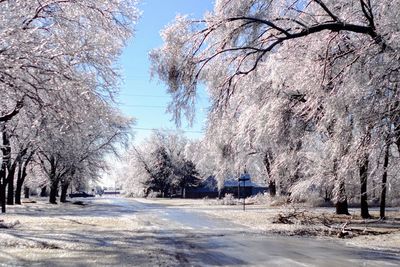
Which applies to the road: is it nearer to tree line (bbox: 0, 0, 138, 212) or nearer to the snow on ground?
the snow on ground

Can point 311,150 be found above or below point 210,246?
above

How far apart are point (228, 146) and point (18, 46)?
2634 cm

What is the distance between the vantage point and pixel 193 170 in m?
92.2

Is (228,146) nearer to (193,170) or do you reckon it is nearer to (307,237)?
(307,237)

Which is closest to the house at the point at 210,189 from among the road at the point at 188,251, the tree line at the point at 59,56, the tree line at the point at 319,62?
the road at the point at 188,251

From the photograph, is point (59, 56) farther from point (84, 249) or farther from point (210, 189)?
point (210, 189)

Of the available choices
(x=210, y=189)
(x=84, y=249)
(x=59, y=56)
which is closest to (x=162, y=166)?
(x=210, y=189)

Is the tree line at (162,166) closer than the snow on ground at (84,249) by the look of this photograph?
No

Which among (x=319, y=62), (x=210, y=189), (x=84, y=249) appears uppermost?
(x=319, y=62)

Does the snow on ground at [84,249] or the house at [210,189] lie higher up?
the house at [210,189]

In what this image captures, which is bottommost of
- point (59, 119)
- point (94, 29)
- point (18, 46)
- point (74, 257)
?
point (74, 257)

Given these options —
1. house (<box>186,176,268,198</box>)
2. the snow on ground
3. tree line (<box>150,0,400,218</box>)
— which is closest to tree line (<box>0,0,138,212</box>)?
tree line (<box>150,0,400,218</box>)

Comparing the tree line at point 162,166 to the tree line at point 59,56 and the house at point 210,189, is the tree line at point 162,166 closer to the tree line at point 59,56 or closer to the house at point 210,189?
the house at point 210,189

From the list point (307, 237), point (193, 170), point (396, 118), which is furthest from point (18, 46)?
point (193, 170)
